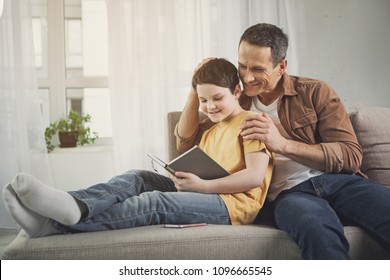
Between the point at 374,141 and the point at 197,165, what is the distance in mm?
Result: 717

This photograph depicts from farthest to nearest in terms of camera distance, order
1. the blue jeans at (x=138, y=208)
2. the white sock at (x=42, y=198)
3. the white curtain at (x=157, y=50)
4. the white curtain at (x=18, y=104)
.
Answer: the white curtain at (x=157, y=50)
the white curtain at (x=18, y=104)
the blue jeans at (x=138, y=208)
the white sock at (x=42, y=198)

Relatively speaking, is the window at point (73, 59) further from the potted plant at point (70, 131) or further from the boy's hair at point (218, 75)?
the boy's hair at point (218, 75)

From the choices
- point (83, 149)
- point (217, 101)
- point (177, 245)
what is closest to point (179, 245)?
point (177, 245)

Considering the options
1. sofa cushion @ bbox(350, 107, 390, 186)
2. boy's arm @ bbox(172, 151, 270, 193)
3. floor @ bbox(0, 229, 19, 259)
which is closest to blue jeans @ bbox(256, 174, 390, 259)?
boy's arm @ bbox(172, 151, 270, 193)

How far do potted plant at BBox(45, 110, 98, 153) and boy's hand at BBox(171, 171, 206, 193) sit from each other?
1.63 metres

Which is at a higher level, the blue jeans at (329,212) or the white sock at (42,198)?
the white sock at (42,198)

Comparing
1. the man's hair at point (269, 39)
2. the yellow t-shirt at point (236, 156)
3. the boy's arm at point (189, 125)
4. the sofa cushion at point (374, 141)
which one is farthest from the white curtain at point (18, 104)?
the sofa cushion at point (374, 141)

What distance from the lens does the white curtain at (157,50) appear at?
2781 millimetres

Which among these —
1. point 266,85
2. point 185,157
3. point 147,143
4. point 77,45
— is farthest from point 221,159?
point 77,45

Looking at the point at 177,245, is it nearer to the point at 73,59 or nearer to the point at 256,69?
the point at 256,69

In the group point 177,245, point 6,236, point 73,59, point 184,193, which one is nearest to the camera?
point 177,245

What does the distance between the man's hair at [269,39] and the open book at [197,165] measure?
403 mm

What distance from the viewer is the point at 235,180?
1314 millimetres
